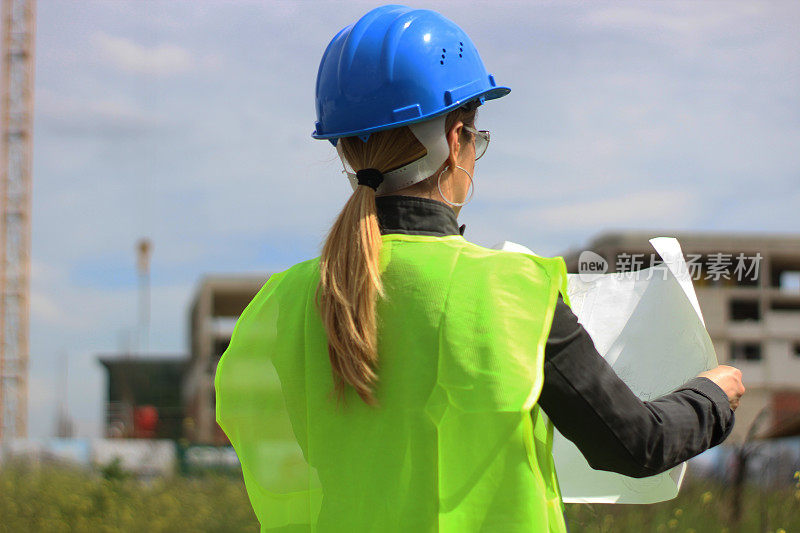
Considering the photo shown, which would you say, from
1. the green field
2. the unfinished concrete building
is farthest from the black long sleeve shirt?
the unfinished concrete building

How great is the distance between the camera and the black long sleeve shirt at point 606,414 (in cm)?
144

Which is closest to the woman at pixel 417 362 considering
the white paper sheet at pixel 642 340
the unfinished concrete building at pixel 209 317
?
the white paper sheet at pixel 642 340

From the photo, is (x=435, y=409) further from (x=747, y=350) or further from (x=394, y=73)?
(x=747, y=350)

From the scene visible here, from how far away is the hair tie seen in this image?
1.70 m

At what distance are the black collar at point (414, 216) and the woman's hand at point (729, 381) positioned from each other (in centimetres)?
56

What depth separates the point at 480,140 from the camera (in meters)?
1.83

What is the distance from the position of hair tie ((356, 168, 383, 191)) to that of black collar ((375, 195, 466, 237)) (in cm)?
3

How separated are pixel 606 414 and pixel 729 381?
0.38 meters

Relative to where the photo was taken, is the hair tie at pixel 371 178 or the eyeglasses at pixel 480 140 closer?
the hair tie at pixel 371 178

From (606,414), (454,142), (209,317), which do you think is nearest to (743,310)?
(209,317)

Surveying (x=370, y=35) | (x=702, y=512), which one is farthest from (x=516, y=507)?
(x=702, y=512)

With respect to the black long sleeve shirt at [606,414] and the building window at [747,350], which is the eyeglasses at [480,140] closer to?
the black long sleeve shirt at [606,414]

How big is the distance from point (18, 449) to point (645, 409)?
47.1ft

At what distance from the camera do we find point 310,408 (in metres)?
1.63
